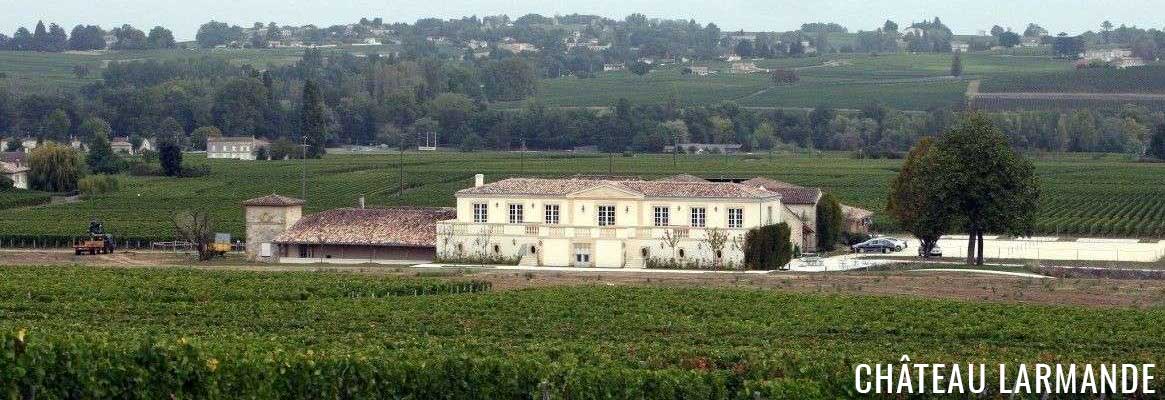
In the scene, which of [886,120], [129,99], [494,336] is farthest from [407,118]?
[494,336]

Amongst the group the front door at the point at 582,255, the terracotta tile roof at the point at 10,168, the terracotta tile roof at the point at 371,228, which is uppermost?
the terracotta tile roof at the point at 371,228

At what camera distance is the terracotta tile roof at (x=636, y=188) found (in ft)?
216

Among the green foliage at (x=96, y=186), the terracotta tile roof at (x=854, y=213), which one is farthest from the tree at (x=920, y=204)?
the green foliage at (x=96, y=186)

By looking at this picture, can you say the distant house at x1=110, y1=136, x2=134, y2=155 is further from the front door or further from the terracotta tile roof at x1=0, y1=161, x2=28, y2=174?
the front door

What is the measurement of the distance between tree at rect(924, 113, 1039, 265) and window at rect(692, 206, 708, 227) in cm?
763

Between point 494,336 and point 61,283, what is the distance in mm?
16260

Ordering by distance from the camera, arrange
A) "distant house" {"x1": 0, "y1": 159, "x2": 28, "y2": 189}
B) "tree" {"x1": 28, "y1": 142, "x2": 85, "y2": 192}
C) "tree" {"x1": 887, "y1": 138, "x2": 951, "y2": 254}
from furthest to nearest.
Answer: "distant house" {"x1": 0, "y1": 159, "x2": 28, "y2": 189}, "tree" {"x1": 28, "y1": 142, "x2": 85, "y2": 192}, "tree" {"x1": 887, "y1": 138, "x2": 951, "y2": 254}

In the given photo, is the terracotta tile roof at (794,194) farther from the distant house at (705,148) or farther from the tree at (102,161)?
the distant house at (705,148)

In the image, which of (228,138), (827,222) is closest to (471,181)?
(827,222)

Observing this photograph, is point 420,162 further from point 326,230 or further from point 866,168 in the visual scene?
point 326,230

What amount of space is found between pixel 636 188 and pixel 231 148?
9115 centimetres

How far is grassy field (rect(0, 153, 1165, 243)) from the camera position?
84875 millimetres

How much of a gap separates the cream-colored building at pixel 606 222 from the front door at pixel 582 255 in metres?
0.03

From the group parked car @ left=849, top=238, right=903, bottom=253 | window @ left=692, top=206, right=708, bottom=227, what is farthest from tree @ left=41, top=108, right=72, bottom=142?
window @ left=692, top=206, right=708, bottom=227
